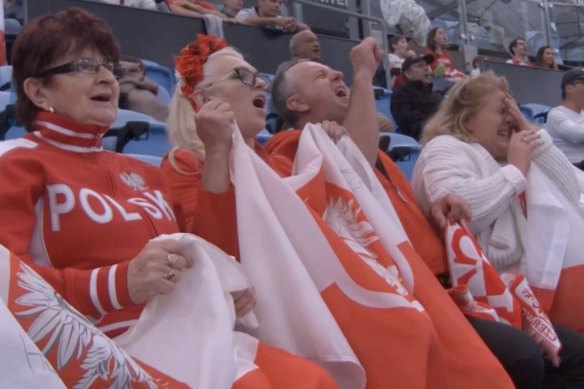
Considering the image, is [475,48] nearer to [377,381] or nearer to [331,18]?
[331,18]

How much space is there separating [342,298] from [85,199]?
0.59 metres

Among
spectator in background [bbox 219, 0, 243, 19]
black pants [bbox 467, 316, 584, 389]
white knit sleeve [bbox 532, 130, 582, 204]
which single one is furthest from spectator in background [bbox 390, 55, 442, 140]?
black pants [bbox 467, 316, 584, 389]

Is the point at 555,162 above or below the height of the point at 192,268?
below

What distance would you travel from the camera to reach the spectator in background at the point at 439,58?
8.84m

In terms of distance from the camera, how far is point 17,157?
188cm

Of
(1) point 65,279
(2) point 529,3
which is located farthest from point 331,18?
(1) point 65,279

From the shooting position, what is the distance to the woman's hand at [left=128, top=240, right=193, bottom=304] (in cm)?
171

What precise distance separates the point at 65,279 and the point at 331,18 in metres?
7.12

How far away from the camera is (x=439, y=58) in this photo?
29.9 ft

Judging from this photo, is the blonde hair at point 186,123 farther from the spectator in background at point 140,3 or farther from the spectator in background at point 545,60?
the spectator in background at point 545,60

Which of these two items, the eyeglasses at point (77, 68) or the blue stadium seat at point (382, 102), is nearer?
the eyeglasses at point (77, 68)

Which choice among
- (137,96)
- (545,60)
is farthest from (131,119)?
(545,60)

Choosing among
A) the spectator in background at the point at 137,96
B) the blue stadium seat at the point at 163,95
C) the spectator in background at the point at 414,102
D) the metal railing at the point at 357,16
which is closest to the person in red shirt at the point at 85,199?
the spectator in background at the point at 137,96

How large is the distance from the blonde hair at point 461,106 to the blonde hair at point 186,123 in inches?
36.1
